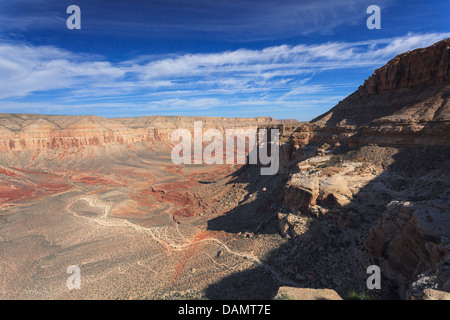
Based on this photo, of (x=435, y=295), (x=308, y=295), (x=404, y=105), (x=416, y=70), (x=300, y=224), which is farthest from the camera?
(x=404, y=105)

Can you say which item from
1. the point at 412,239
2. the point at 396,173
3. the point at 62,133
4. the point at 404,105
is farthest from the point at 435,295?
the point at 62,133

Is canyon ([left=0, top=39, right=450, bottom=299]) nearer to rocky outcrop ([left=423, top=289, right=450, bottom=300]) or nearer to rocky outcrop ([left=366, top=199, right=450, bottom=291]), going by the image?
rocky outcrop ([left=366, top=199, right=450, bottom=291])

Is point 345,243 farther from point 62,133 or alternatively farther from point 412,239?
point 62,133

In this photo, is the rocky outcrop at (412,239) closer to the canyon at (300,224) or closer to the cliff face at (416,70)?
the canyon at (300,224)

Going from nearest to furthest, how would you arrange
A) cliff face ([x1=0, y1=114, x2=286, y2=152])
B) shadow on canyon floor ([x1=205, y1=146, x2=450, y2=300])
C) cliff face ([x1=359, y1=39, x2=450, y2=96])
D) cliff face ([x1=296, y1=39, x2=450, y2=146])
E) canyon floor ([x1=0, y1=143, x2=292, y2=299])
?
shadow on canyon floor ([x1=205, y1=146, x2=450, y2=300]), canyon floor ([x1=0, y1=143, x2=292, y2=299]), cliff face ([x1=296, y1=39, x2=450, y2=146]), cliff face ([x1=359, y1=39, x2=450, y2=96]), cliff face ([x1=0, y1=114, x2=286, y2=152])

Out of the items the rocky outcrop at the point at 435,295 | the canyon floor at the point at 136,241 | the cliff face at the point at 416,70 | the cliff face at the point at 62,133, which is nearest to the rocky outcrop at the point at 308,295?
the rocky outcrop at the point at 435,295

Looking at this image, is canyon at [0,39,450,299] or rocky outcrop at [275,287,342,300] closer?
rocky outcrop at [275,287,342,300]

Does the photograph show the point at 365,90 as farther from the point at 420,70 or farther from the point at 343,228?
the point at 343,228

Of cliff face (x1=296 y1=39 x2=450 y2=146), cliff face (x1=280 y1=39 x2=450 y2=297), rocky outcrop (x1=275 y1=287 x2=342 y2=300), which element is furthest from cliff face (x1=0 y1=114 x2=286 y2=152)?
rocky outcrop (x1=275 y1=287 x2=342 y2=300)
